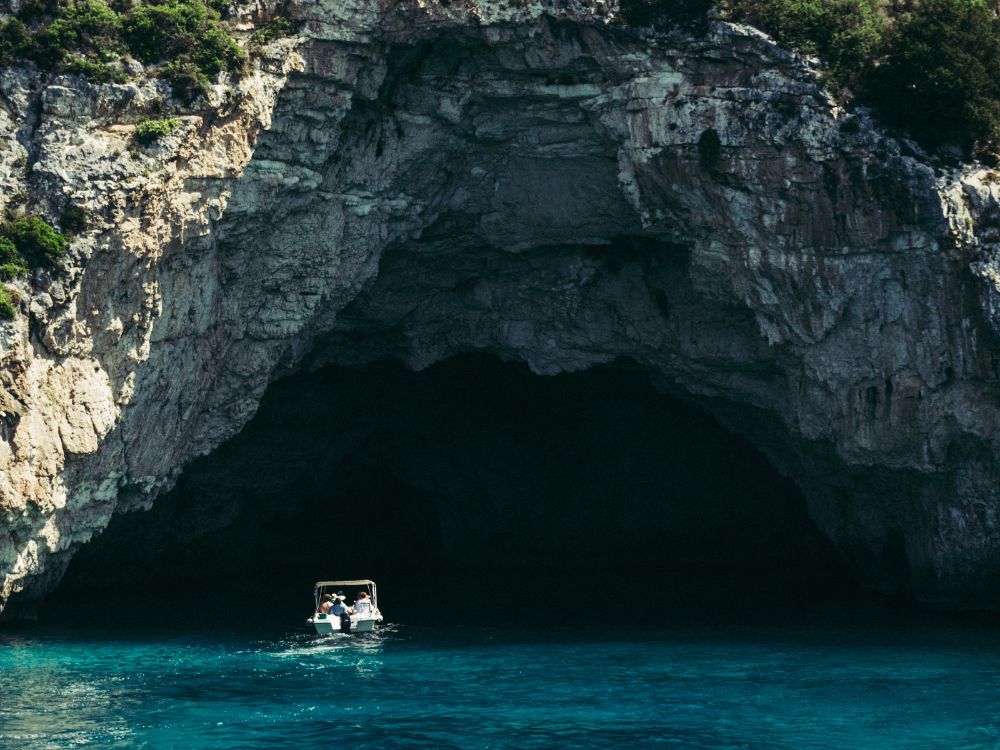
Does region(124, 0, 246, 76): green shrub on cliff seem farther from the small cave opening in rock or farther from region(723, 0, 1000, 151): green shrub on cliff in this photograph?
the small cave opening in rock

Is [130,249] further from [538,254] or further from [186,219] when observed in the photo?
[538,254]

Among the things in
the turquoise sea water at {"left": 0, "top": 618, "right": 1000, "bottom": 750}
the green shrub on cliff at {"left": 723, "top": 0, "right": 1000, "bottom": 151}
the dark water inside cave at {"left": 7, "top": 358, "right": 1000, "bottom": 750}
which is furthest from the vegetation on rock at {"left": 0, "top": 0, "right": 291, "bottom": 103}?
the dark water inside cave at {"left": 7, "top": 358, "right": 1000, "bottom": 750}

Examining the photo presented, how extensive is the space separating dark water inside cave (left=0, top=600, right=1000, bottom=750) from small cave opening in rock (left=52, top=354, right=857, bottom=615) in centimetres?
869

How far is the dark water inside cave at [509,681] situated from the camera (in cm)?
3428

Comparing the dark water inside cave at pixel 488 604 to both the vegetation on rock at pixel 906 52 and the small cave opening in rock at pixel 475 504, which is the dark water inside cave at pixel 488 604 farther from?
the vegetation on rock at pixel 906 52

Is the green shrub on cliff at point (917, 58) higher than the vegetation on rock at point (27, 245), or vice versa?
the green shrub on cliff at point (917, 58)

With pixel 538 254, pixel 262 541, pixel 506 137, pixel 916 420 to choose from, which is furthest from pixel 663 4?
pixel 262 541

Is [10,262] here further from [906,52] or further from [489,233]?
[906,52]

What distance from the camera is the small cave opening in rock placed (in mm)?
61844

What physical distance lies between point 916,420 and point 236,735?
80.9 feet

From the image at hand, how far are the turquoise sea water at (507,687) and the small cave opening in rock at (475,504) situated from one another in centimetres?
1104

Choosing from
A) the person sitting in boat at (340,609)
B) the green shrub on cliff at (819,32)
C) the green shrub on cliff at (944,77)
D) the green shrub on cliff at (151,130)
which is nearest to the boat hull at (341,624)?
the person sitting in boat at (340,609)

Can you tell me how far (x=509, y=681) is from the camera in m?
40.1

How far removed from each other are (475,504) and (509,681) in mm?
31163
